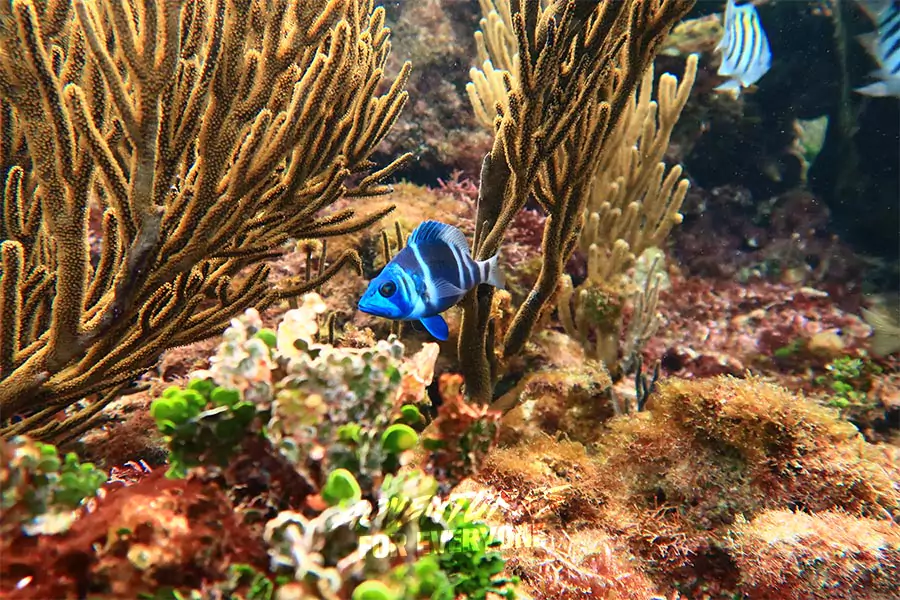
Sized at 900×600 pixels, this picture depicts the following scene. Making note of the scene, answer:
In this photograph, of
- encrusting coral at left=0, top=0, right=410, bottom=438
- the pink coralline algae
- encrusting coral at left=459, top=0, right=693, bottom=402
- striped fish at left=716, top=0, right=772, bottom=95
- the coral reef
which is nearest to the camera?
the coral reef

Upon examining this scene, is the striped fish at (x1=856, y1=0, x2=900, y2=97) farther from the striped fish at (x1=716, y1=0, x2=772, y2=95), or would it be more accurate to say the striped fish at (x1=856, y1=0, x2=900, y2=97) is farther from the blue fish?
the blue fish

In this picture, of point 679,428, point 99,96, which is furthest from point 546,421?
point 99,96

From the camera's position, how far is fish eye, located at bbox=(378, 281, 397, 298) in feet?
6.33

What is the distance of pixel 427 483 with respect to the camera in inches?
48.8

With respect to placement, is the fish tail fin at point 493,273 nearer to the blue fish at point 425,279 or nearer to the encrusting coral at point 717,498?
the blue fish at point 425,279

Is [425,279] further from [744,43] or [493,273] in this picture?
[744,43]

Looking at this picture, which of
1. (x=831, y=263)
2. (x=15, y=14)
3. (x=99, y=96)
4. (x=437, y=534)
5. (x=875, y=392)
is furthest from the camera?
(x=831, y=263)

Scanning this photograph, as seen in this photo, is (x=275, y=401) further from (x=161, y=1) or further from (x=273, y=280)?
(x=273, y=280)

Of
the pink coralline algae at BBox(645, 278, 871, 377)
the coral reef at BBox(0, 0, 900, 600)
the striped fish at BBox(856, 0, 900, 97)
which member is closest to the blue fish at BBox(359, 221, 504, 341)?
the coral reef at BBox(0, 0, 900, 600)

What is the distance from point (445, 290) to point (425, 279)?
0.11 m

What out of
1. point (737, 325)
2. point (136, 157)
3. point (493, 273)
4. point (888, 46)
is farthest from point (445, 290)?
point (888, 46)

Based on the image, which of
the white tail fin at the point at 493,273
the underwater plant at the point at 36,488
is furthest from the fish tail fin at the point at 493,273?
the underwater plant at the point at 36,488

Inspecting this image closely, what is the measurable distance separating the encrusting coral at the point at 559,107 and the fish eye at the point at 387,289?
3.29 feet

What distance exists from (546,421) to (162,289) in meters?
2.56
